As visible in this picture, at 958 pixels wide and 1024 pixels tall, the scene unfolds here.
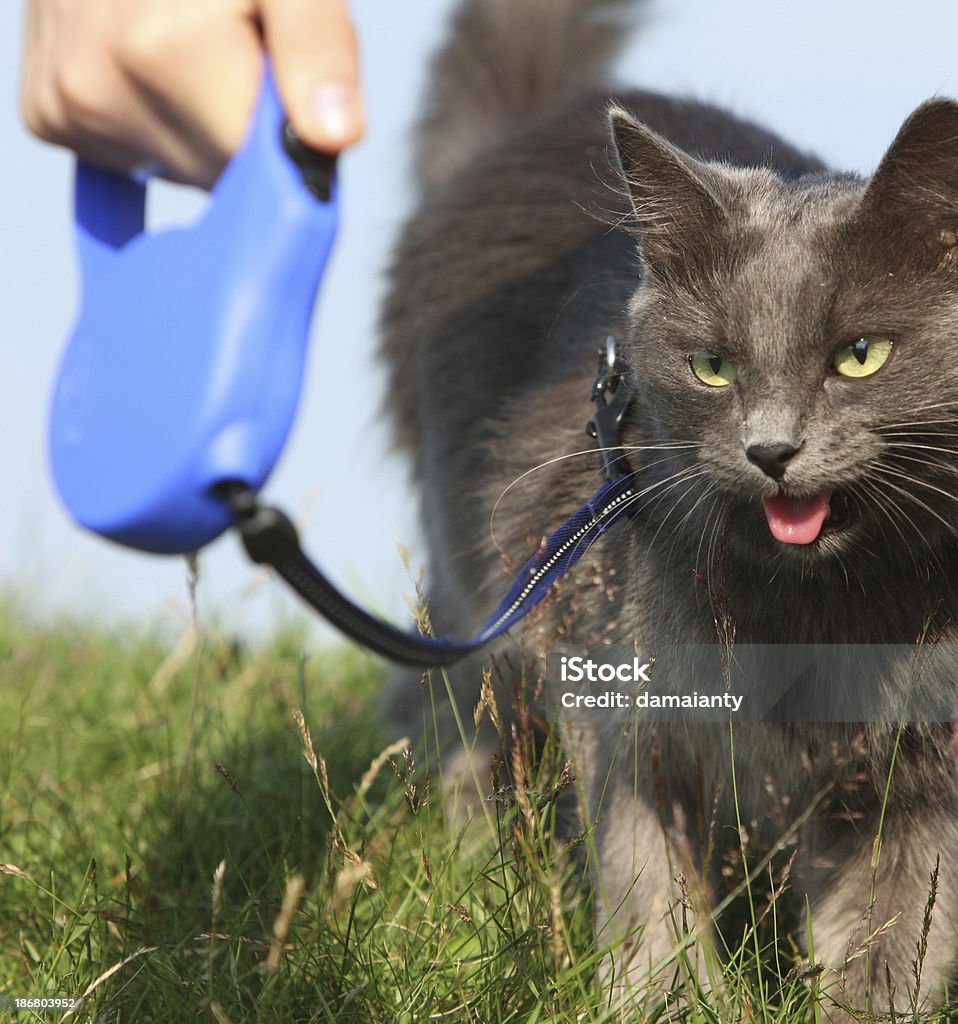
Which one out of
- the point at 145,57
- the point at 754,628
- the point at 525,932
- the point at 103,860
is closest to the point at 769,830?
the point at 754,628

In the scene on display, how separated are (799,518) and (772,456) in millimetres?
149

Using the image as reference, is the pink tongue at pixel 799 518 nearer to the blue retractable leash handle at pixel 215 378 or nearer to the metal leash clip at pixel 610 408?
the metal leash clip at pixel 610 408

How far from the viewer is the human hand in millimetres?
1480

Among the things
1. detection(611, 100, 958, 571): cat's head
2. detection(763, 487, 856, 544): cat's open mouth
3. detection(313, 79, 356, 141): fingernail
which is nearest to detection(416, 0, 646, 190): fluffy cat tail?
detection(611, 100, 958, 571): cat's head

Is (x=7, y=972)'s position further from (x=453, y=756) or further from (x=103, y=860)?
(x=453, y=756)

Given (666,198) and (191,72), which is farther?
(666,198)

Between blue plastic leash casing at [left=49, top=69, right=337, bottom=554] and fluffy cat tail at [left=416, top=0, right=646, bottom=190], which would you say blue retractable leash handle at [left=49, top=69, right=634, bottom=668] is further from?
fluffy cat tail at [left=416, top=0, right=646, bottom=190]

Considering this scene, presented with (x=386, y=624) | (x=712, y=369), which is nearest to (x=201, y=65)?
(x=386, y=624)

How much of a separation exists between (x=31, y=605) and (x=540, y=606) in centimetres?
292

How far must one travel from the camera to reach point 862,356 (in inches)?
71.4

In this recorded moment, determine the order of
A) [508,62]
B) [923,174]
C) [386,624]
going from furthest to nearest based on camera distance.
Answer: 1. [508,62]
2. [923,174]
3. [386,624]

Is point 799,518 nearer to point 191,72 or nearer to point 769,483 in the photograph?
point 769,483

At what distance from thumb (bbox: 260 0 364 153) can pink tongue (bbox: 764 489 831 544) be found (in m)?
0.80

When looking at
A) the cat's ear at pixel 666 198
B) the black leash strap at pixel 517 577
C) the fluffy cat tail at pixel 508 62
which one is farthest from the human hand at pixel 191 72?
the fluffy cat tail at pixel 508 62
